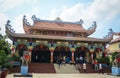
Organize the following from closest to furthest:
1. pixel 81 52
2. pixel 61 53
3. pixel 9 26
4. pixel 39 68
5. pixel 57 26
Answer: pixel 39 68 < pixel 9 26 < pixel 61 53 < pixel 81 52 < pixel 57 26

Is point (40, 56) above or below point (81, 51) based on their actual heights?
below

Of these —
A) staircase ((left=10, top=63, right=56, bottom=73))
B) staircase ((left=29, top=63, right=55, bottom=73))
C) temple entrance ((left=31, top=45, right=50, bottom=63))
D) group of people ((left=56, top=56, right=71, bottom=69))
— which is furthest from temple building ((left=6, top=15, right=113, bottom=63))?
staircase ((left=10, top=63, right=56, bottom=73))

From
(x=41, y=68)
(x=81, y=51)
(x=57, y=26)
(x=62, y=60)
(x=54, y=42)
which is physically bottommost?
(x=41, y=68)

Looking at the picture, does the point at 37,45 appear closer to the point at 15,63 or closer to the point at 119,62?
the point at 15,63

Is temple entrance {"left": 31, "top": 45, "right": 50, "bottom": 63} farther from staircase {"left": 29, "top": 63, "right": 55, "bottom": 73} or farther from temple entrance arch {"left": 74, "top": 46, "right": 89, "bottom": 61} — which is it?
staircase {"left": 29, "top": 63, "right": 55, "bottom": 73}

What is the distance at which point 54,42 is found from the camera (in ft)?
99.9

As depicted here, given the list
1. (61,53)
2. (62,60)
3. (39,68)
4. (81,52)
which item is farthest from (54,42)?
(81,52)

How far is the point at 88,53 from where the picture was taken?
3322 cm

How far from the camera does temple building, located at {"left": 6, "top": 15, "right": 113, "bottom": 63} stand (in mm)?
29469

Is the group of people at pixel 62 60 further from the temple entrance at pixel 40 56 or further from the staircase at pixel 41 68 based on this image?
the temple entrance at pixel 40 56

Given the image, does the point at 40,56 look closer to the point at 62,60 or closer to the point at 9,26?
the point at 62,60

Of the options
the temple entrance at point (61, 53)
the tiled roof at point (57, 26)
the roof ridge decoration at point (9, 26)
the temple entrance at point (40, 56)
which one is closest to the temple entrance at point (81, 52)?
the temple entrance at point (61, 53)

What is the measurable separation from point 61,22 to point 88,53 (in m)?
9.03

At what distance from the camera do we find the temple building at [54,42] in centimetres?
2947
